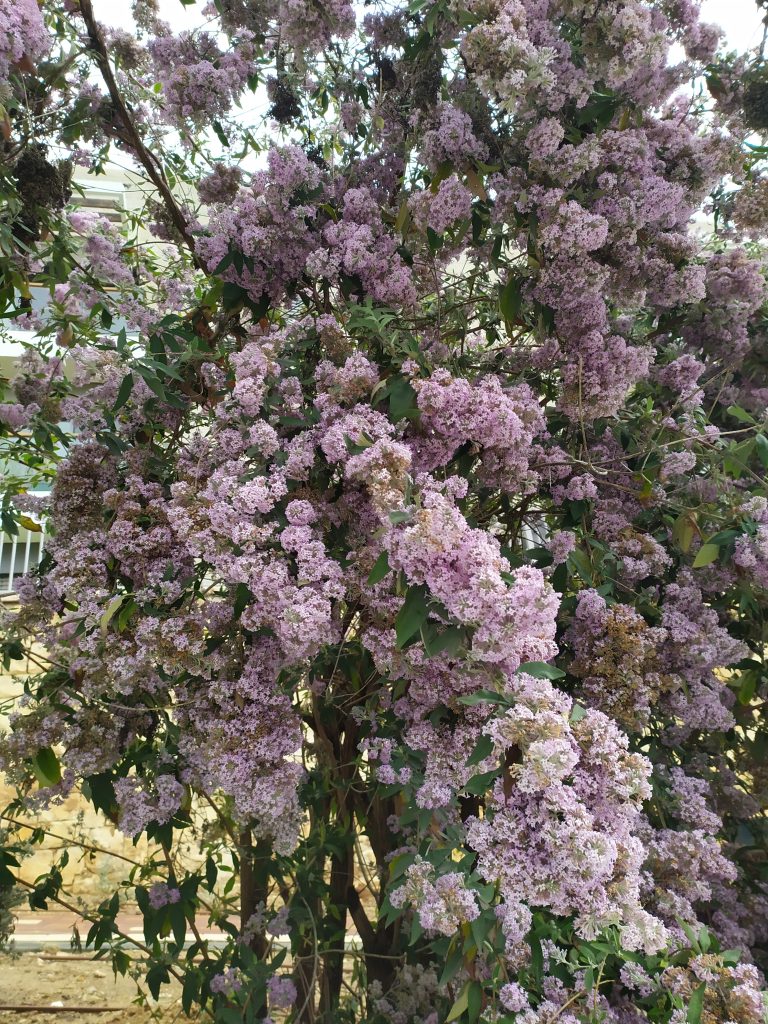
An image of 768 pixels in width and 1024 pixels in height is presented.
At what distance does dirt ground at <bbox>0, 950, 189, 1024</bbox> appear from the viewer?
3.42 m

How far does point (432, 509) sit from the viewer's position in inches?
50.0

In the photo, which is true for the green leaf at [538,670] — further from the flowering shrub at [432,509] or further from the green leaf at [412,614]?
the green leaf at [412,614]

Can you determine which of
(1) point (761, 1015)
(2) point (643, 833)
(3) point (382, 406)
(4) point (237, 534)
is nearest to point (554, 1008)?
(1) point (761, 1015)

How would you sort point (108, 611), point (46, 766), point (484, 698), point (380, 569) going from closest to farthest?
1. point (484, 698)
2. point (380, 569)
3. point (108, 611)
4. point (46, 766)

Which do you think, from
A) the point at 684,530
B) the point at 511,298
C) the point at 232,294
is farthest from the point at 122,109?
the point at 684,530

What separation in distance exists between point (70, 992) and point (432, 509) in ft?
12.3

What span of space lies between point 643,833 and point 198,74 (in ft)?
7.62

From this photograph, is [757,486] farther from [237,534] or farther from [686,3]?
[237,534]

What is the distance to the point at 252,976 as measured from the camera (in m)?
2.11

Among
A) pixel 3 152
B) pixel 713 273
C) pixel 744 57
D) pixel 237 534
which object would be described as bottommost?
pixel 237 534

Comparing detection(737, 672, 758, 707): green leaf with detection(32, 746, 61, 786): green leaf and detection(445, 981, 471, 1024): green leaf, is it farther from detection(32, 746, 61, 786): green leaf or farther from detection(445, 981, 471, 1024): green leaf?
detection(32, 746, 61, 786): green leaf

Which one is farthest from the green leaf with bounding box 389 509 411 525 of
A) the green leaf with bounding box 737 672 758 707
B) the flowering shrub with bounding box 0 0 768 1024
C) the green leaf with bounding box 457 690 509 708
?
the green leaf with bounding box 737 672 758 707

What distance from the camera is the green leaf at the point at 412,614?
4.07 ft

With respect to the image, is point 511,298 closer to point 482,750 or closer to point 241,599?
point 241,599
